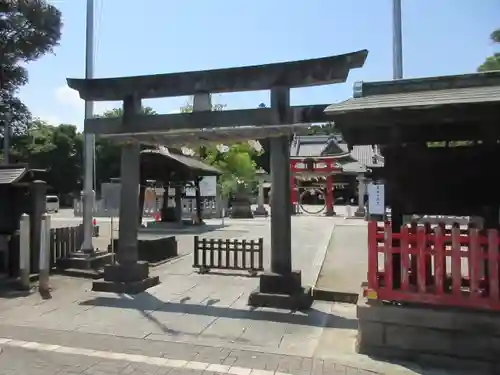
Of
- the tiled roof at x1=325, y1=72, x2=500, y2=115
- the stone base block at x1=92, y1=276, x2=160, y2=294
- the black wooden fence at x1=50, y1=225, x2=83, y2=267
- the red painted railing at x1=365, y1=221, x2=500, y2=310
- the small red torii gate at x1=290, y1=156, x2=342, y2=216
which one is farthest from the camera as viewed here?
the small red torii gate at x1=290, y1=156, x2=342, y2=216

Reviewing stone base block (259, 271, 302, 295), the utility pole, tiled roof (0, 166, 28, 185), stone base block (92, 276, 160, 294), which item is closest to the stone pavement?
stone base block (259, 271, 302, 295)

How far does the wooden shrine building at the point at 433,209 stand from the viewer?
199 inches

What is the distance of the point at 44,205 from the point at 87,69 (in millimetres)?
3825

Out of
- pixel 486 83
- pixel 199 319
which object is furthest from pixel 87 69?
pixel 486 83

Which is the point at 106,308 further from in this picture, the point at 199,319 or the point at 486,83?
the point at 486,83

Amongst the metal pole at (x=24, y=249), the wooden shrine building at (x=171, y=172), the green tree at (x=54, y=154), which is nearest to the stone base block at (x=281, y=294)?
the metal pole at (x=24, y=249)

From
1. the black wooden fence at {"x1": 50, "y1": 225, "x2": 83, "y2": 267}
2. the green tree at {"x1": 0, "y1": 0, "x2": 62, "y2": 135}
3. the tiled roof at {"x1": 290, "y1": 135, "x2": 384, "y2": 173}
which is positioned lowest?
the black wooden fence at {"x1": 50, "y1": 225, "x2": 83, "y2": 267}

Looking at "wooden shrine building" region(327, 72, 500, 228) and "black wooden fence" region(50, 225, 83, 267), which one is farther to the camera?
"black wooden fence" region(50, 225, 83, 267)

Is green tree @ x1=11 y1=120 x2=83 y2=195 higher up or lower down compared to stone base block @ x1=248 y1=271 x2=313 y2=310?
higher up

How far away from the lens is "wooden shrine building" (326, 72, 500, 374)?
5.05 meters

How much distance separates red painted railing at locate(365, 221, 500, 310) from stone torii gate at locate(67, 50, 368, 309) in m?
2.31

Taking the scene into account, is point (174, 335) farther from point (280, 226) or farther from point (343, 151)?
point (343, 151)

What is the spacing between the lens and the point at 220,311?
24.5ft

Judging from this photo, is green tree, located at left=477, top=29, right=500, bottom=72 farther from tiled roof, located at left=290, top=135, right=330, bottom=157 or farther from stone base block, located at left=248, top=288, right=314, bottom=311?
tiled roof, located at left=290, top=135, right=330, bottom=157
